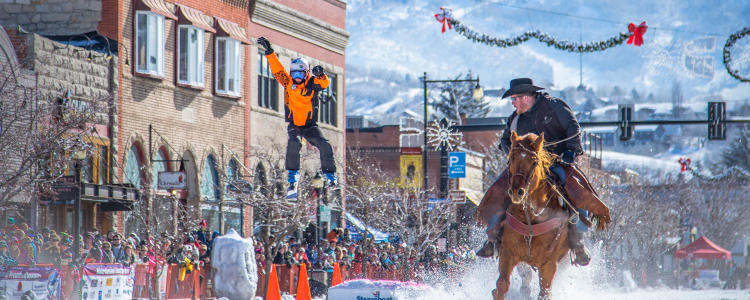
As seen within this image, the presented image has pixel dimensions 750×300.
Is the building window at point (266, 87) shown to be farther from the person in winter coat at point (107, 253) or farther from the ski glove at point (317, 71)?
the ski glove at point (317, 71)

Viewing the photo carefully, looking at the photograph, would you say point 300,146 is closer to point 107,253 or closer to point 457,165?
point 107,253

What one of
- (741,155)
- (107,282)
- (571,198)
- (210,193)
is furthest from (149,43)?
(741,155)

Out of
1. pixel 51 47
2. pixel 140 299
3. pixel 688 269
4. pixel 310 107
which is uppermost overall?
pixel 51 47

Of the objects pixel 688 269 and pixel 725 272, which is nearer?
pixel 725 272

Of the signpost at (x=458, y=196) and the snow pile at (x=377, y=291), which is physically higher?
the signpost at (x=458, y=196)

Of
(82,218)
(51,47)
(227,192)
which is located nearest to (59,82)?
(51,47)

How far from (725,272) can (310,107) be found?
60.8 metres

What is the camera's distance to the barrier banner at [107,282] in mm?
19672

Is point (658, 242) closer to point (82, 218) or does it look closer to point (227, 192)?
point (227, 192)

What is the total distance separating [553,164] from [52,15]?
21598mm

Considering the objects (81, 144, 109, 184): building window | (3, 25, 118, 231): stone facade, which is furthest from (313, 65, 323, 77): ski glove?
(81, 144, 109, 184): building window

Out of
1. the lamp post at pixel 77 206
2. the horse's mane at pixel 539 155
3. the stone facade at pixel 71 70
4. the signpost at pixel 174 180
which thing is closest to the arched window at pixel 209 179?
the signpost at pixel 174 180

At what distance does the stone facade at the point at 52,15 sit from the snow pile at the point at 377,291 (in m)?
16.9

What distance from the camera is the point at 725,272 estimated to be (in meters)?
72.4
